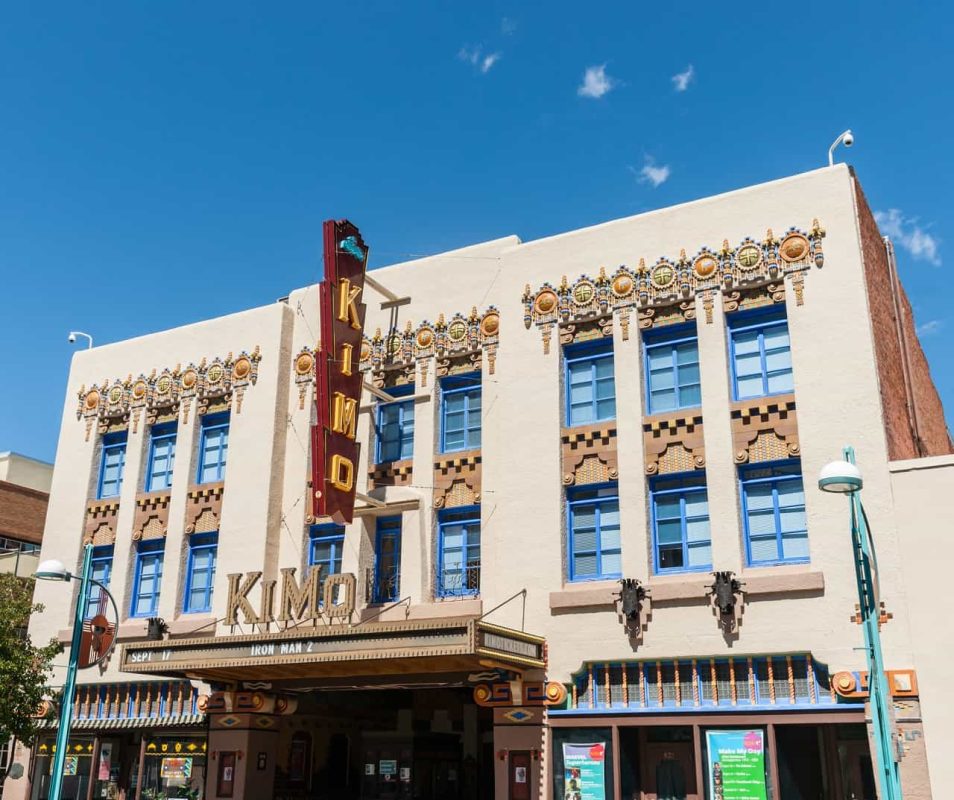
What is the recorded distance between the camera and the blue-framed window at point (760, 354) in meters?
20.3

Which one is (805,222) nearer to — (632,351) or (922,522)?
(632,351)

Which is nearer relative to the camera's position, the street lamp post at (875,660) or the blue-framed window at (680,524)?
the street lamp post at (875,660)

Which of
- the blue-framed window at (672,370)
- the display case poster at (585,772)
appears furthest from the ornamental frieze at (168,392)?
the display case poster at (585,772)

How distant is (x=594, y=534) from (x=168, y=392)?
518 inches

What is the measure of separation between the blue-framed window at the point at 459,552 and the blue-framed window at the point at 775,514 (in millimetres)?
5990

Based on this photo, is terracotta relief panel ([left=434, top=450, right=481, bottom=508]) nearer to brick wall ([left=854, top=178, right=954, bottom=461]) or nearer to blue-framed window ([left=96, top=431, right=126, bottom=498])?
brick wall ([left=854, top=178, right=954, bottom=461])

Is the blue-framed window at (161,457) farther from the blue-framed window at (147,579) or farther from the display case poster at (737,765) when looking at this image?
the display case poster at (737,765)

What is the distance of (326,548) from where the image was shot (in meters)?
24.6

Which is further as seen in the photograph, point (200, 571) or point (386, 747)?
point (386, 747)

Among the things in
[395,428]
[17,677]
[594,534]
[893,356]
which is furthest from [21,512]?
[893,356]

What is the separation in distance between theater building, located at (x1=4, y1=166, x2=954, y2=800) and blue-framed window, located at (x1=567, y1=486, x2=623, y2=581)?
0.06 meters

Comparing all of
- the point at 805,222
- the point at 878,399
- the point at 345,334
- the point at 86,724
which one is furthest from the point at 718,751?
the point at 86,724

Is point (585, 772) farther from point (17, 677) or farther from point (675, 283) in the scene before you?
point (17, 677)

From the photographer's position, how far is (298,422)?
2597cm
